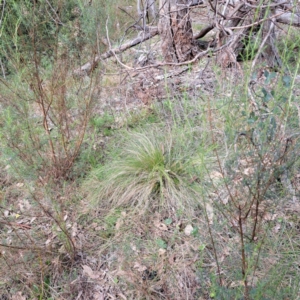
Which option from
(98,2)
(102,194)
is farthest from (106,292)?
(98,2)

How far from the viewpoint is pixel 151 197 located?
2.75 m

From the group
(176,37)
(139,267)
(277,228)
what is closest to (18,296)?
(139,267)

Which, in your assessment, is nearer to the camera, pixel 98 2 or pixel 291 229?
pixel 291 229

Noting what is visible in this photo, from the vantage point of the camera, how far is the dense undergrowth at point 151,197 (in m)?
1.90

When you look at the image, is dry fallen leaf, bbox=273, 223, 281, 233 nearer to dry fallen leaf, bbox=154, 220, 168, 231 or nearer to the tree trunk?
dry fallen leaf, bbox=154, 220, 168, 231

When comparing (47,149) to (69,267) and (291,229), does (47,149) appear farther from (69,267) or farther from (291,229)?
(291,229)

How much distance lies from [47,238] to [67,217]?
0.86ft

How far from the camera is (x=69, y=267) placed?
2340 mm

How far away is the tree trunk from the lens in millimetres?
4742

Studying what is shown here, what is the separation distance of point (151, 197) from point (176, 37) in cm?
310

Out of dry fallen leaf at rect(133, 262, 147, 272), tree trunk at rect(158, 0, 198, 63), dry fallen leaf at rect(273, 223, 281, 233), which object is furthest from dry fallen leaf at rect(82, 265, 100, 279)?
tree trunk at rect(158, 0, 198, 63)

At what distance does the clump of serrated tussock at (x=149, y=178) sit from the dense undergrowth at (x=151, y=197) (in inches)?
0.4

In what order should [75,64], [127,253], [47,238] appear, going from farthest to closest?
[75,64]
[47,238]
[127,253]

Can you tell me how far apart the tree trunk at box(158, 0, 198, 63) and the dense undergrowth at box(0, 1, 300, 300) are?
1.53m
